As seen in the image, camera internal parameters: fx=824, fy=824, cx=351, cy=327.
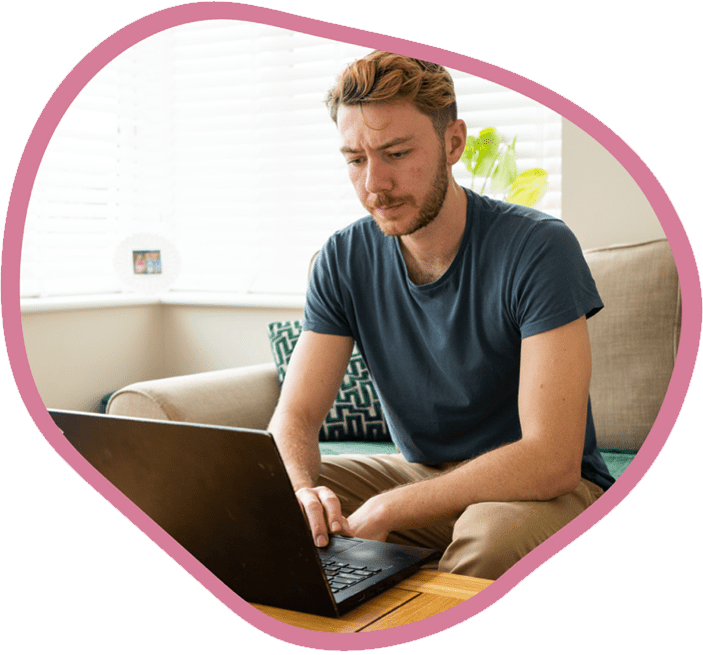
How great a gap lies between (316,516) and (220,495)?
0.60 feet

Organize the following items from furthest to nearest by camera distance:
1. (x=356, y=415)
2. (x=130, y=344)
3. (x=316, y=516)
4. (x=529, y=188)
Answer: (x=130, y=344) < (x=529, y=188) < (x=356, y=415) < (x=316, y=516)

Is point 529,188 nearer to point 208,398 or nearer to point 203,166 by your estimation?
point 208,398

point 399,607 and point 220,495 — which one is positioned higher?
point 220,495

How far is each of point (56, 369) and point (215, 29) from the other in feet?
3.83

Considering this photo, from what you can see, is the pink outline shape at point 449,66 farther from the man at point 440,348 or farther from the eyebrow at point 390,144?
the eyebrow at point 390,144

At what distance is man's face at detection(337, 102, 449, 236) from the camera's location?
1.05m

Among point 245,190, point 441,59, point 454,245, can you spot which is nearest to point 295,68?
point 245,190

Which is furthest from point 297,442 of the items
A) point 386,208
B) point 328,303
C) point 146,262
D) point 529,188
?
point 146,262

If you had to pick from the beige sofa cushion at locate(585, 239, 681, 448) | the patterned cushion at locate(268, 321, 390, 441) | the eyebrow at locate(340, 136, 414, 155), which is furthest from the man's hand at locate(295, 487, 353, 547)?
the patterned cushion at locate(268, 321, 390, 441)

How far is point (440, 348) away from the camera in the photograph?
1.16 metres

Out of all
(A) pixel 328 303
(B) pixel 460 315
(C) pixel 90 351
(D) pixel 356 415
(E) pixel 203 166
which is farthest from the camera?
(E) pixel 203 166

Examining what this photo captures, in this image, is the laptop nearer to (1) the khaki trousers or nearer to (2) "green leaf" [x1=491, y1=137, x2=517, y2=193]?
(1) the khaki trousers

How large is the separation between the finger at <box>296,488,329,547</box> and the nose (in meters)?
0.42

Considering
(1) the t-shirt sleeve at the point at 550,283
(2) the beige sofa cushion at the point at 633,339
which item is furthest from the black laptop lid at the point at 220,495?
(2) the beige sofa cushion at the point at 633,339
